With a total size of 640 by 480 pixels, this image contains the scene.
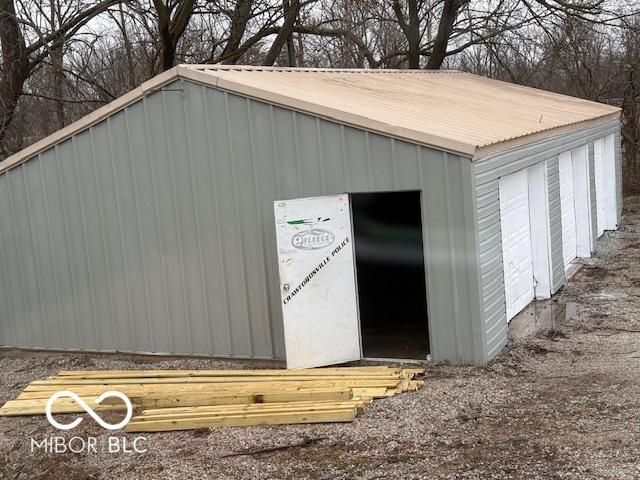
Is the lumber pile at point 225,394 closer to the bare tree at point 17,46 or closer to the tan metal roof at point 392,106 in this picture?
the tan metal roof at point 392,106

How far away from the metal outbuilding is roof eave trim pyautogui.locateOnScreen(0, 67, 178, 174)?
25 mm

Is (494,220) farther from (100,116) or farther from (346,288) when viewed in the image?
(100,116)

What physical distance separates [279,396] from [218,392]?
24.1 inches

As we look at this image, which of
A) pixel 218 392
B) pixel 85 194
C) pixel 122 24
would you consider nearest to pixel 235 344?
pixel 218 392

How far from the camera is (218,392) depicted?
7.73 meters

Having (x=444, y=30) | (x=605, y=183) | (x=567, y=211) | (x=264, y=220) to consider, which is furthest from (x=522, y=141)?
(x=444, y=30)

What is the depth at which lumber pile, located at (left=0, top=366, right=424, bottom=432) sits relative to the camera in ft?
23.0

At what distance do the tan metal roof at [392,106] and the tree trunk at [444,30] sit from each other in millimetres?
8205

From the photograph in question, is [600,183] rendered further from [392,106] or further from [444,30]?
[444,30]

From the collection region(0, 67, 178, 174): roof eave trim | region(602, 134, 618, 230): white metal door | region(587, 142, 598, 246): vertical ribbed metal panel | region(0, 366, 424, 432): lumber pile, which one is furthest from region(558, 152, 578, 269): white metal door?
Answer: region(0, 67, 178, 174): roof eave trim

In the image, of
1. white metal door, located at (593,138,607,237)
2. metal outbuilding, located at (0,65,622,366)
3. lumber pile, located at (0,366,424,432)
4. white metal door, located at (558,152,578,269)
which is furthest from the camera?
white metal door, located at (593,138,607,237)

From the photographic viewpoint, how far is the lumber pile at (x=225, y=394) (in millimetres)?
7020

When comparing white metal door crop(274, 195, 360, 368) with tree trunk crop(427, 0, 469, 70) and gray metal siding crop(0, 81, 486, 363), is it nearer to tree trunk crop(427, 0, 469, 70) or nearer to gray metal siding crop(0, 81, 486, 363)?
gray metal siding crop(0, 81, 486, 363)

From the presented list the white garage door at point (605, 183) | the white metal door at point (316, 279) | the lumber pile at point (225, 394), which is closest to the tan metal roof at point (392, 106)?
the white metal door at point (316, 279)
